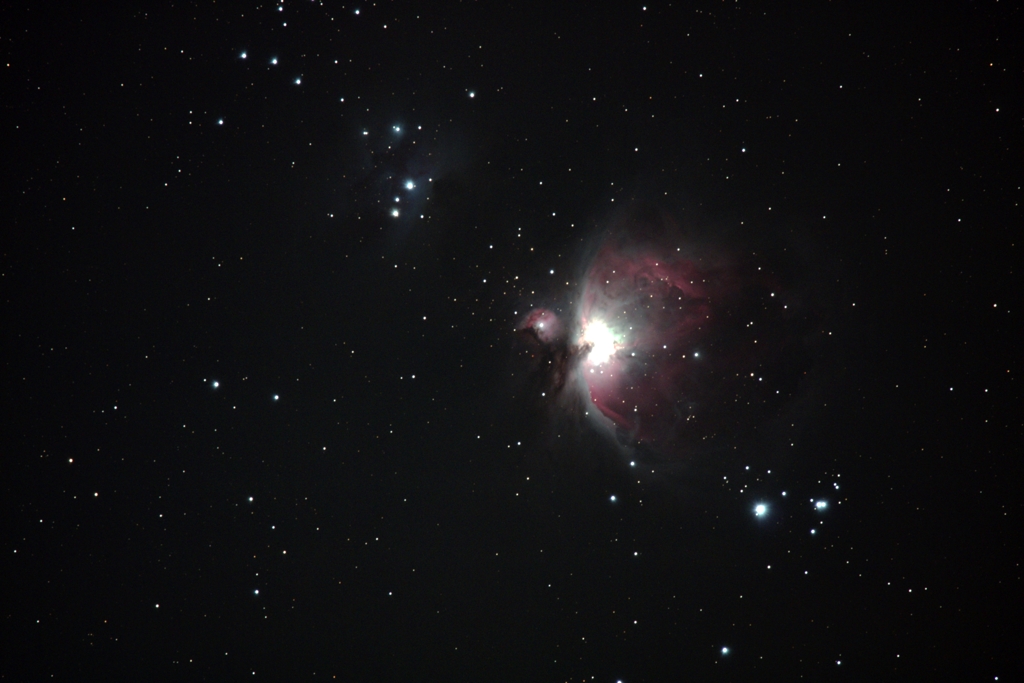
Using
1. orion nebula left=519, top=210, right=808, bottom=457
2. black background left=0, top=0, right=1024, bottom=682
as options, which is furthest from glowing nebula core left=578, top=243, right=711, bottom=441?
black background left=0, top=0, right=1024, bottom=682

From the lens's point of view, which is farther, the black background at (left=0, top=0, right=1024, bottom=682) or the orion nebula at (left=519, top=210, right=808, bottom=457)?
the orion nebula at (left=519, top=210, right=808, bottom=457)

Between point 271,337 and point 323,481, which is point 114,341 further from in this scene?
point 323,481

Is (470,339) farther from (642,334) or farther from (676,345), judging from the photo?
(676,345)

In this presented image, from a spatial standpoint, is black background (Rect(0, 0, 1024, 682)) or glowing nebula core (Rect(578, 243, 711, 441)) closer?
black background (Rect(0, 0, 1024, 682))

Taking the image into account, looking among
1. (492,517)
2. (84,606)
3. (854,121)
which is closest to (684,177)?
(854,121)

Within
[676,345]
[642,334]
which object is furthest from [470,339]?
[676,345]

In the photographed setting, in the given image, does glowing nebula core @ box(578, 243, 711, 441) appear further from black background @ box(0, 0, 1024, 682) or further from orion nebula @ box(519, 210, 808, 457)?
black background @ box(0, 0, 1024, 682)
